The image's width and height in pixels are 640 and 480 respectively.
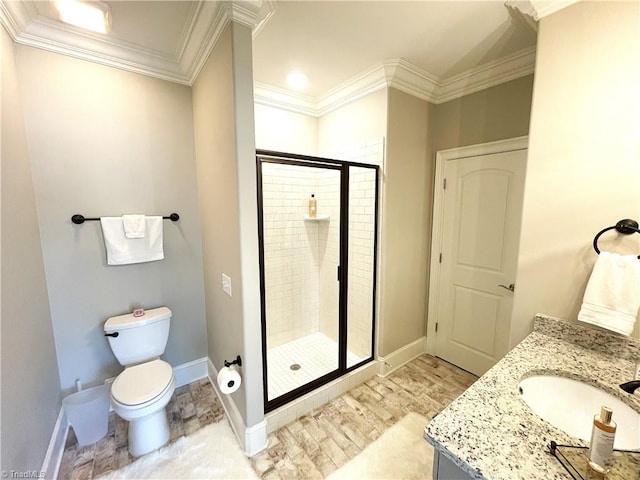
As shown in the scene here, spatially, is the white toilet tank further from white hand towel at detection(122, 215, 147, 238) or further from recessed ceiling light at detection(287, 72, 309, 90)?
recessed ceiling light at detection(287, 72, 309, 90)

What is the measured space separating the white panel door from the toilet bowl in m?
2.46

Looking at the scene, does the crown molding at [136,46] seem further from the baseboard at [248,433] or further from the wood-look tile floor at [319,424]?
the wood-look tile floor at [319,424]

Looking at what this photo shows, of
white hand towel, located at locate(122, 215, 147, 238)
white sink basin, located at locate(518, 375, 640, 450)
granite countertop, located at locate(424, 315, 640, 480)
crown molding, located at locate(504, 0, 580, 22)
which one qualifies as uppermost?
crown molding, located at locate(504, 0, 580, 22)

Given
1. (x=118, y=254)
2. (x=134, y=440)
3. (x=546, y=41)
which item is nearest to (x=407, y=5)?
(x=546, y=41)

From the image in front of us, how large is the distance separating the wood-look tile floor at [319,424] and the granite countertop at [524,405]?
1125mm

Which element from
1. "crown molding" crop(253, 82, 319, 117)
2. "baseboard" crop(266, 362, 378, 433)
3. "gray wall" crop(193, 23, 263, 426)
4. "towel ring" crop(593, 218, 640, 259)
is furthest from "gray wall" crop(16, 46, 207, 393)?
"towel ring" crop(593, 218, 640, 259)

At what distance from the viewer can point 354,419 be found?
6.53ft

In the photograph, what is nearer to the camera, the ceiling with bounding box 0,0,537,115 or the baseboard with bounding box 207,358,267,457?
the ceiling with bounding box 0,0,537,115

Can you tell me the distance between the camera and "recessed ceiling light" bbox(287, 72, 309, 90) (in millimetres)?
2289

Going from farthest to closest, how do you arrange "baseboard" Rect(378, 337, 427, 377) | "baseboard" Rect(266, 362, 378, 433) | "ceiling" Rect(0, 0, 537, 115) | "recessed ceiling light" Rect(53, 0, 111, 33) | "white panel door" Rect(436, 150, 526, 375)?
1. "baseboard" Rect(378, 337, 427, 377)
2. "white panel door" Rect(436, 150, 526, 375)
3. "baseboard" Rect(266, 362, 378, 433)
4. "ceiling" Rect(0, 0, 537, 115)
5. "recessed ceiling light" Rect(53, 0, 111, 33)

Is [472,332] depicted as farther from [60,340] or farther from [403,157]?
[60,340]

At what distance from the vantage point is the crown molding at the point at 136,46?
145cm

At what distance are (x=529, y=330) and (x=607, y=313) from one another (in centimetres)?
40

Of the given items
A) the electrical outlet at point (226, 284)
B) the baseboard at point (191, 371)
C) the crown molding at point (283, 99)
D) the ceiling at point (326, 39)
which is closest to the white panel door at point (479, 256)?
the ceiling at point (326, 39)
